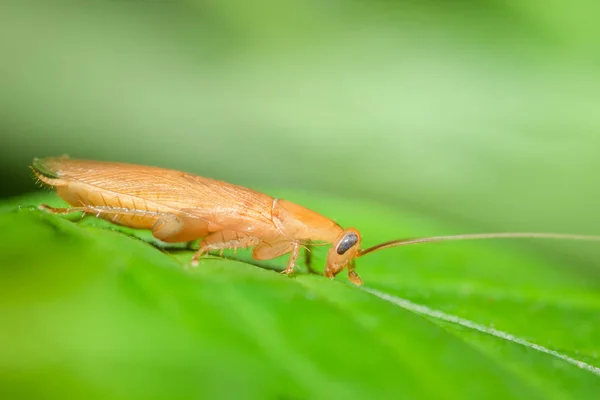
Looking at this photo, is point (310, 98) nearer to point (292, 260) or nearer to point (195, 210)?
point (195, 210)

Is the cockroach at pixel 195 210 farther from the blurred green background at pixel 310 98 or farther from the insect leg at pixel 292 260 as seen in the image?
the blurred green background at pixel 310 98

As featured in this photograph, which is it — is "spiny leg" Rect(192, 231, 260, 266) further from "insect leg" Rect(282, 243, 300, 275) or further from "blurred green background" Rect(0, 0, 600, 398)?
"blurred green background" Rect(0, 0, 600, 398)

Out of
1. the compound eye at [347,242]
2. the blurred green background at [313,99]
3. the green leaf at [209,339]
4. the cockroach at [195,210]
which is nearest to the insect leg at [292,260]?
the cockroach at [195,210]

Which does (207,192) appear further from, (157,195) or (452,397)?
(452,397)

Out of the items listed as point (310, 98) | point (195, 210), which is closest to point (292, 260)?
point (195, 210)

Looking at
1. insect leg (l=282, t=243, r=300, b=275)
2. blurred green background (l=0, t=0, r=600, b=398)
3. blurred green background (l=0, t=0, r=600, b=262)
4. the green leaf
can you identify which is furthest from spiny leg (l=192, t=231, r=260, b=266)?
blurred green background (l=0, t=0, r=600, b=262)
